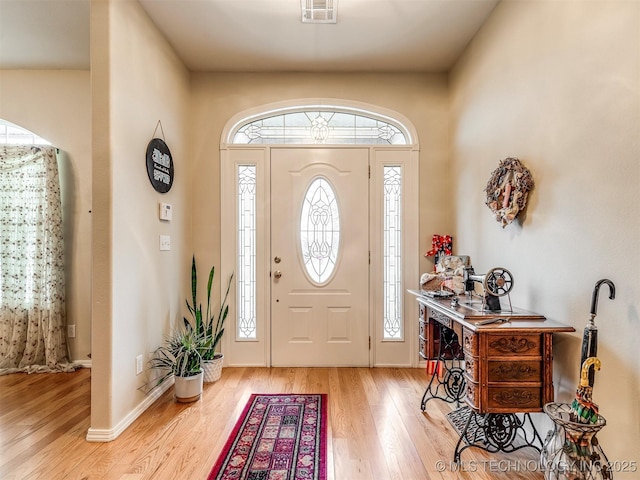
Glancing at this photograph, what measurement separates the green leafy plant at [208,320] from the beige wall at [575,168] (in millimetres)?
2360

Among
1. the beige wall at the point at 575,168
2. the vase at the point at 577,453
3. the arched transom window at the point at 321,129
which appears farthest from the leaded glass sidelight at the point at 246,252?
the vase at the point at 577,453

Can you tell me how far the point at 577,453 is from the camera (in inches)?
54.6

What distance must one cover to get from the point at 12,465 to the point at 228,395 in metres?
1.29

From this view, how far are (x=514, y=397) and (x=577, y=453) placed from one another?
0.36 meters

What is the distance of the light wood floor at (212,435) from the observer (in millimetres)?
1840

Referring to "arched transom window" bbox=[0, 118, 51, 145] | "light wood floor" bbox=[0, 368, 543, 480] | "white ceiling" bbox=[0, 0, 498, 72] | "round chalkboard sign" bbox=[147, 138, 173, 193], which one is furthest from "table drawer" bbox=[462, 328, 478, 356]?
"arched transom window" bbox=[0, 118, 51, 145]

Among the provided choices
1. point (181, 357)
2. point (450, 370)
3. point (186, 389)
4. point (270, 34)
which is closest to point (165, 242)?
point (181, 357)

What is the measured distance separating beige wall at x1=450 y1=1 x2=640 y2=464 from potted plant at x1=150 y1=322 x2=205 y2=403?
7.72ft

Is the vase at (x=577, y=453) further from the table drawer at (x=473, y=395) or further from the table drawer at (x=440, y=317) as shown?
the table drawer at (x=440, y=317)

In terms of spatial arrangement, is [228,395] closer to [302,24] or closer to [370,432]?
[370,432]

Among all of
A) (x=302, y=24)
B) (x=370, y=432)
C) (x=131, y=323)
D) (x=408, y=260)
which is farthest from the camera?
(x=408, y=260)

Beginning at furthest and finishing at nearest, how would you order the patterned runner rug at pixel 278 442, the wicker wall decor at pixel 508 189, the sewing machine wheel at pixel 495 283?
the wicker wall decor at pixel 508 189 < the sewing machine wheel at pixel 495 283 < the patterned runner rug at pixel 278 442

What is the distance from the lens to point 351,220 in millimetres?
3414

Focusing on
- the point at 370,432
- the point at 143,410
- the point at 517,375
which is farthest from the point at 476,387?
the point at 143,410
